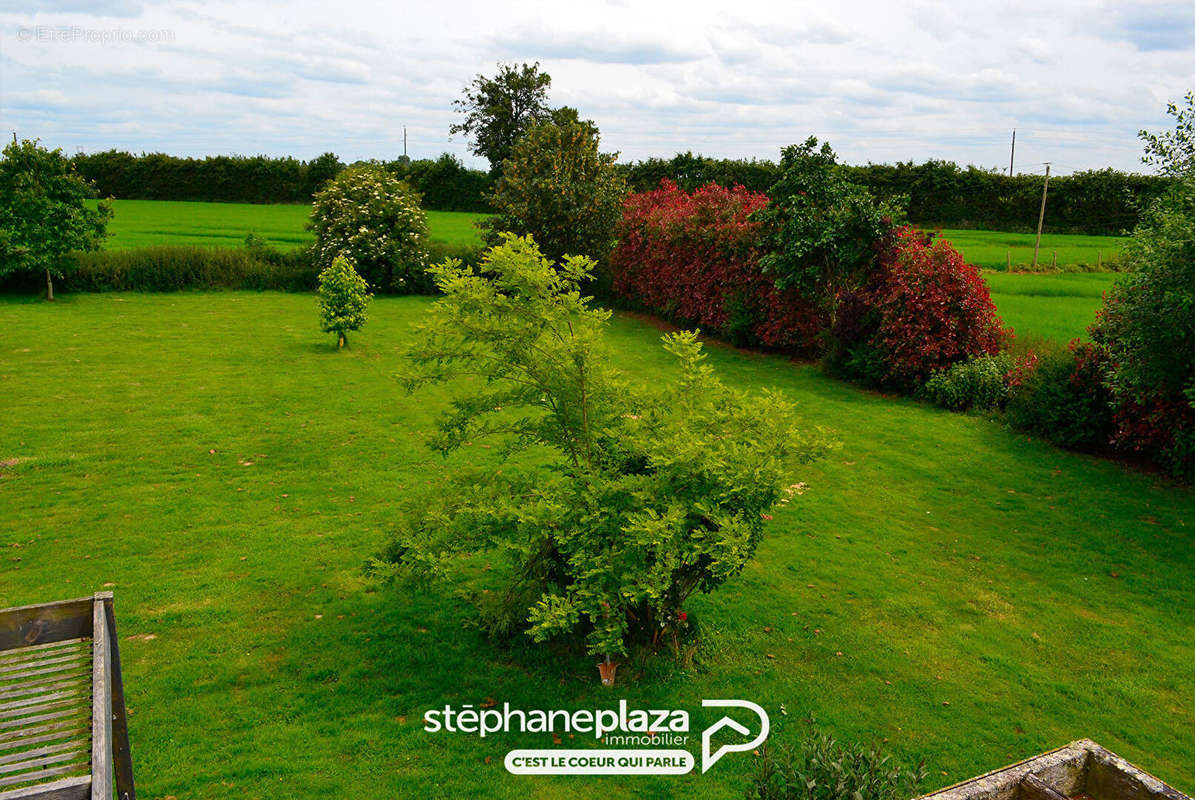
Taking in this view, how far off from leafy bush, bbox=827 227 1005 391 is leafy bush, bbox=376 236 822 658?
9293mm

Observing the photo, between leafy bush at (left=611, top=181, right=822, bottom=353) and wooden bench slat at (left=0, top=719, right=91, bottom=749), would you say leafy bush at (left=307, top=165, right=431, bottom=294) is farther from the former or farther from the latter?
wooden bench slat at (left=0, top=719, right=91, bottom=749)

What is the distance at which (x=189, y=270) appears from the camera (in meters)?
25.8

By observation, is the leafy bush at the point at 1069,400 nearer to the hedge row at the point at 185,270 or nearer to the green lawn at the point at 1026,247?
the green lawn at the point at 1026,247

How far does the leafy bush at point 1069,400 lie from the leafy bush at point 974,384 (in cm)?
99

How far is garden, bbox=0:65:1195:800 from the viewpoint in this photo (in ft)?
18.7

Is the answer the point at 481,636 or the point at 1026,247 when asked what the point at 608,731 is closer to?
the point at 481,636

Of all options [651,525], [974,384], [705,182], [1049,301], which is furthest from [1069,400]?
[705,182]

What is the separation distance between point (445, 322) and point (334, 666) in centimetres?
297

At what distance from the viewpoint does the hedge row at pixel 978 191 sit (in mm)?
35469

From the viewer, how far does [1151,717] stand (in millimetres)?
6090

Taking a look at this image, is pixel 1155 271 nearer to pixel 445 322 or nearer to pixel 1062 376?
pixel 1062 376

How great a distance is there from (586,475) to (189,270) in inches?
953

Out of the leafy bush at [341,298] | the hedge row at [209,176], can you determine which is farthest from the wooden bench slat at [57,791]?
the hedge row at [209,176]

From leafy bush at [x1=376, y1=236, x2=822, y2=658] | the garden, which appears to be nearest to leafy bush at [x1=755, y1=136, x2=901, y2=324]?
the garden
